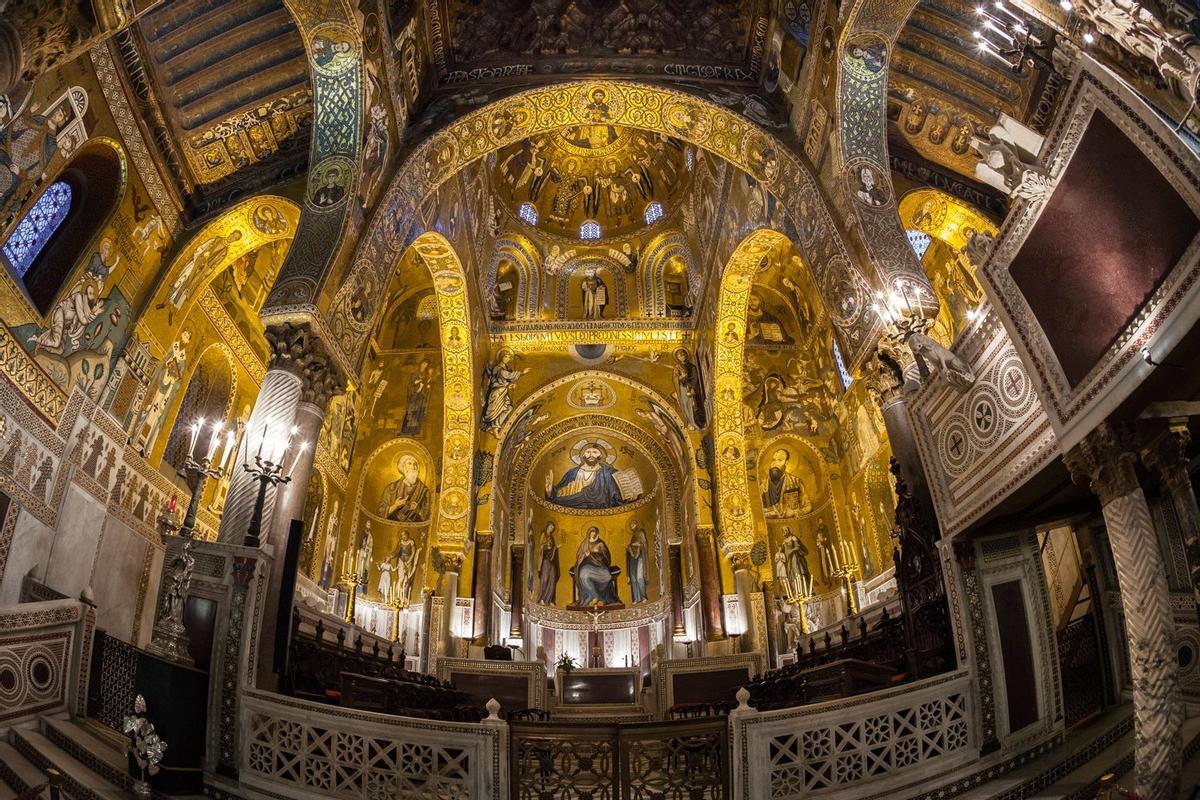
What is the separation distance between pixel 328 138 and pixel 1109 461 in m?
10.4

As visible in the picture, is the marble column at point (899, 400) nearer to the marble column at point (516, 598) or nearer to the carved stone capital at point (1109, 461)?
the carved stone capital at point (1109, 461)

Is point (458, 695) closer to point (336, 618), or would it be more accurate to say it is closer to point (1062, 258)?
point (336, 618)

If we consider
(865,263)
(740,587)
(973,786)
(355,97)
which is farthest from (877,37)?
(740,587)

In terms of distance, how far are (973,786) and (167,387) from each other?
43.0 feet

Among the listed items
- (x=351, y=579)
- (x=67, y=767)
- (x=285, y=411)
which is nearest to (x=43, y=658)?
(x=67, y=767)

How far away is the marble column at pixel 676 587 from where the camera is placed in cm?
1675

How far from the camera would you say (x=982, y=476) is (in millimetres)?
6676

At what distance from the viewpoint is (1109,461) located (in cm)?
500

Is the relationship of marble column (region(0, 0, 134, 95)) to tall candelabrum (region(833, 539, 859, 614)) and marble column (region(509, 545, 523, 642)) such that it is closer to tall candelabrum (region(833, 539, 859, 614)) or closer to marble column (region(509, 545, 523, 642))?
marble column (region(509, 545, 523, 642))

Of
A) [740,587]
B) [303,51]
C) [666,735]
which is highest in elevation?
[303,51]

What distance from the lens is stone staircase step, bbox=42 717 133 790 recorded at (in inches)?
215

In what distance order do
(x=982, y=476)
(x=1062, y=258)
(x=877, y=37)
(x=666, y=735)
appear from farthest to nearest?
1. (x=877, y=37)
2. (x=982, y=476)
3. (x=666, y=735)
4. (x=1062, y=258)

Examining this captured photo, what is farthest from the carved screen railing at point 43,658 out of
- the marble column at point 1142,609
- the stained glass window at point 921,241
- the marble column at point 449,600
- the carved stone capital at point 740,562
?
the stained glass window at point 921,241

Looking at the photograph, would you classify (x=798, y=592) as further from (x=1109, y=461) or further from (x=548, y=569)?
(x=1109, y=461)
